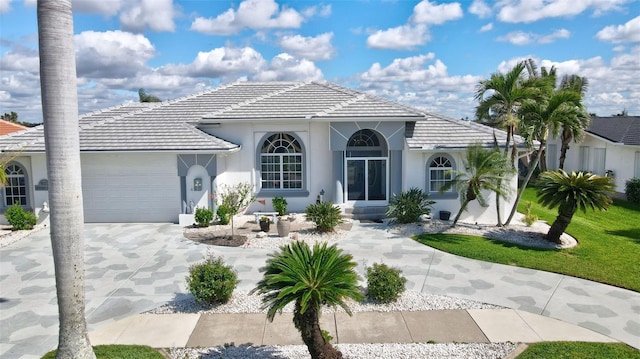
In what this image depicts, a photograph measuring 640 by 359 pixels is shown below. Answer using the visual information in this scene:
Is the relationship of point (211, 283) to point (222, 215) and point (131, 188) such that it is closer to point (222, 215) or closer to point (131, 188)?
point (222, 215)

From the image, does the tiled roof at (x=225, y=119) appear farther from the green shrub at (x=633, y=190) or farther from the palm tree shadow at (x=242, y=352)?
the palm tree shadow at (x=242, y=352)

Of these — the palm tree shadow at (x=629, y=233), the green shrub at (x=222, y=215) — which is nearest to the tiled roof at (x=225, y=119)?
the green shrub at (x=222, y=215)

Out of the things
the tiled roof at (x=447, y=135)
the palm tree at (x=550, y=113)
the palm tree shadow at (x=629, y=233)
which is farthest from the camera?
the tiled roof at (x=447, y=135)

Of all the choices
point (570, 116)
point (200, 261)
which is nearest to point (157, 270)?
point (200, 261)

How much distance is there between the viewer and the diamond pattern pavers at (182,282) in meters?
9.48

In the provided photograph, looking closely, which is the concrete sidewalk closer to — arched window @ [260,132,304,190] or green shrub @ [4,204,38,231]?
green shrub @ [4,204,38,231]

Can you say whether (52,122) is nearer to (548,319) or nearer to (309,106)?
(548,319)

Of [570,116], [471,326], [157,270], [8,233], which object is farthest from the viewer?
[8,233]

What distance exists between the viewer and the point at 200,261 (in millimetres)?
13672

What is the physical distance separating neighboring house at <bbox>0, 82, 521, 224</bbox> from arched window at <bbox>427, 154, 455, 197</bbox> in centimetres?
4

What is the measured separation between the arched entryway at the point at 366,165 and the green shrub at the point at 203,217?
609 centimetres

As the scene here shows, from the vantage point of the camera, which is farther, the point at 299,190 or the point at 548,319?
the point at 299,190

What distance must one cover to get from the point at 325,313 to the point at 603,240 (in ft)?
39.6

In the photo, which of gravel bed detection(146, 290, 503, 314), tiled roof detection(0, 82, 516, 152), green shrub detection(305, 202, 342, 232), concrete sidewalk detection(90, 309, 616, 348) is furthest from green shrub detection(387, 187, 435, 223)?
concrete sidewalk detection(90, 309, 616, 348)
